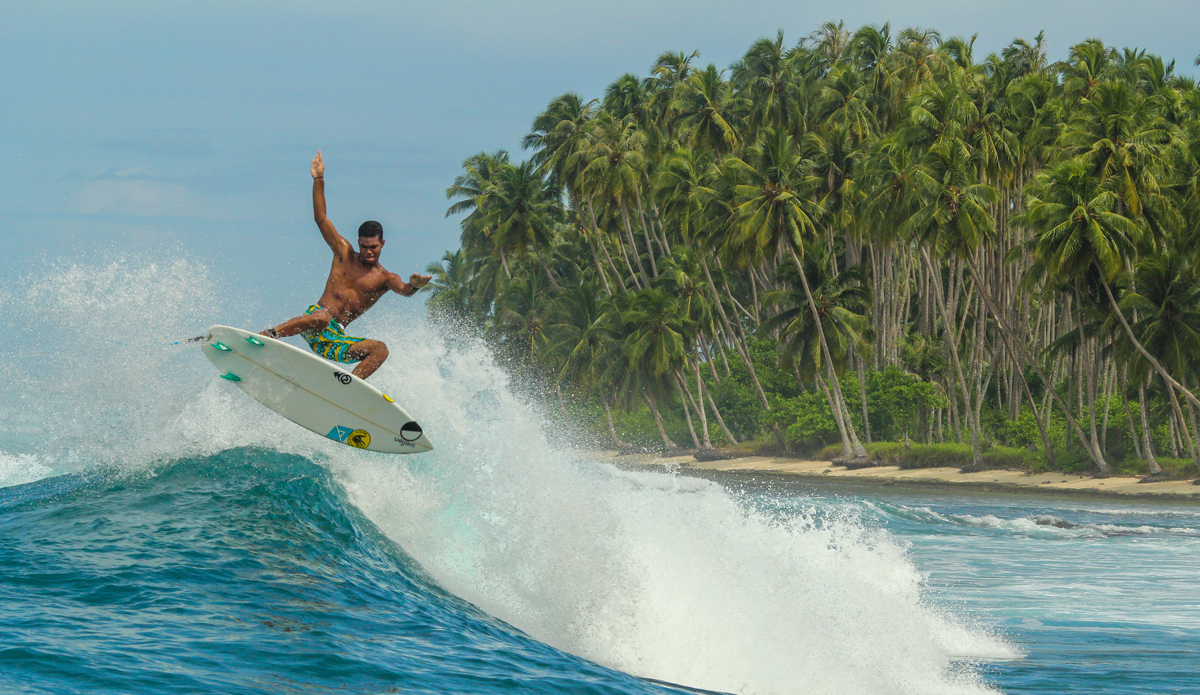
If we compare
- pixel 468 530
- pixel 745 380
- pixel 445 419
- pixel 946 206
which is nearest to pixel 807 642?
pixel 468 530

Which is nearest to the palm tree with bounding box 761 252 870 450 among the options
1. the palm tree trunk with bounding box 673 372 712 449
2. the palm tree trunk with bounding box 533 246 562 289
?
the palm tree trunk with bounding box 673 372 712 449

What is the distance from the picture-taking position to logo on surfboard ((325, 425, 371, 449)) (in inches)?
349

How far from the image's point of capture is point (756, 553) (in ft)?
32.0

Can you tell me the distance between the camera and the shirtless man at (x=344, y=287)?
28.5 ft

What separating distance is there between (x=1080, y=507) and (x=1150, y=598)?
15.7 metres

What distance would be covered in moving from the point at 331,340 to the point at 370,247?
37.0 inches

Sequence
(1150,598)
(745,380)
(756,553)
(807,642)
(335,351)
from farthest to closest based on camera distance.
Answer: (745,380)
(1150,598)
(756,553)
(335,351)
(807,642)

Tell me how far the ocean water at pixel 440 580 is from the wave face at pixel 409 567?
0.08ft

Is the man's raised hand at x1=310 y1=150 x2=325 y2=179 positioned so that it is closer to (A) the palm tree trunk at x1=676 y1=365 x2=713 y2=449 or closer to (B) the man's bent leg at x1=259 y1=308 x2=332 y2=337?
(B) the man's bent leg at x1=259 y1=308 x2=332 y2=337

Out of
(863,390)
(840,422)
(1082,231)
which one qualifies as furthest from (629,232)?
(1082,231)

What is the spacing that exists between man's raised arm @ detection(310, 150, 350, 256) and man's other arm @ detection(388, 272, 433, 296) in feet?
1.61

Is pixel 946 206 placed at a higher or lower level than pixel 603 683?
higher

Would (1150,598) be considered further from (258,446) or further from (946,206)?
(946,206)

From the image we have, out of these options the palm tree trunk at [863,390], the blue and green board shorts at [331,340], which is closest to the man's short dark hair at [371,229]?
the blue and green board shorts at [331,340]
